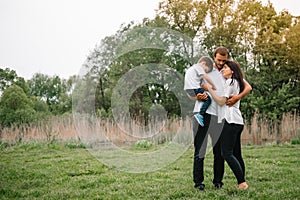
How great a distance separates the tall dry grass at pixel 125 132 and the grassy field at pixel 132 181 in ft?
10.7

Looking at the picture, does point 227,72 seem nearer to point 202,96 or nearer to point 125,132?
point 202,96

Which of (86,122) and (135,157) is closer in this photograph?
(135,157)

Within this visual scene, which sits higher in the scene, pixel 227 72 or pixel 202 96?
pixel 227 72

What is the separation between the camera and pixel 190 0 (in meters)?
17.5

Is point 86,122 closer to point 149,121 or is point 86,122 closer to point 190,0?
point 149,121

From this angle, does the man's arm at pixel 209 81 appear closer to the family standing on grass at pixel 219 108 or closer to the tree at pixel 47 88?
the family standing on grass at pixel 219 108

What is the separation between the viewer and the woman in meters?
3.91

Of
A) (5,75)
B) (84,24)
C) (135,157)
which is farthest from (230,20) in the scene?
(5,75)

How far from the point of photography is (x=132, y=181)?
4840mm

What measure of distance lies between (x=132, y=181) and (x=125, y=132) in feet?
18.9

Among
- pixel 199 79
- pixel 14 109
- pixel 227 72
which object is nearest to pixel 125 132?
pixel 199 79

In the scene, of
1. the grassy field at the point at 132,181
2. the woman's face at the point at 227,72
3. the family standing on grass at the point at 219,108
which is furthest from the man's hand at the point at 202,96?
the grassy field at the point at 132,181

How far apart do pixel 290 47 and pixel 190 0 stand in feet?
16.8

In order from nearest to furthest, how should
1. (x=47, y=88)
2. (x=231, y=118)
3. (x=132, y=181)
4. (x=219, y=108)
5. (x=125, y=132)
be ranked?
(x=231, y=118) → (x=219, y=108) → (x=132, y=181) → (x=125, y=132) → (x=47, y=88)
